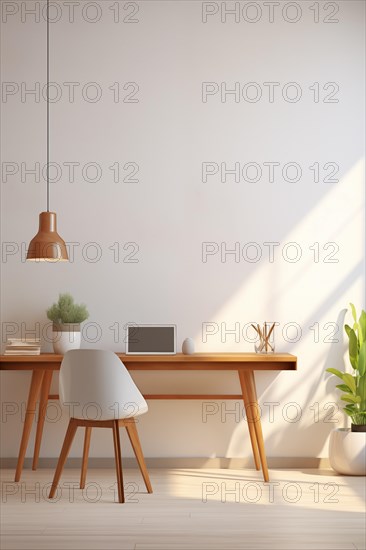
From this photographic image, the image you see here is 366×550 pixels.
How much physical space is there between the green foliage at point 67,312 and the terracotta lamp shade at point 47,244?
1.29 feet

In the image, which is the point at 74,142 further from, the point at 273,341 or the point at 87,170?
the point at 273,341

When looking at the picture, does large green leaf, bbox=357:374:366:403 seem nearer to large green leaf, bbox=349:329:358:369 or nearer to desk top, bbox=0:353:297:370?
large green leaf, bbox=349:329:358:369

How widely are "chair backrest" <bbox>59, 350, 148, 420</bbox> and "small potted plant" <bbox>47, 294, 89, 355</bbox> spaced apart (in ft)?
2.24

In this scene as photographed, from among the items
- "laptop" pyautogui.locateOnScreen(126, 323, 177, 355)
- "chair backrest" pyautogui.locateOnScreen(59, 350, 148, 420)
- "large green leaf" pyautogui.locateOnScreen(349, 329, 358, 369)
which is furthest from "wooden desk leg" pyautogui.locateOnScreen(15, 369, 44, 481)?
"large green leaf" pyautogui.locateOnScreen(349, 329, 358, 369)

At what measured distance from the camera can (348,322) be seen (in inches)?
201

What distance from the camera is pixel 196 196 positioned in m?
5.12

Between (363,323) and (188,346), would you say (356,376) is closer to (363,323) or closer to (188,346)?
(363,323)

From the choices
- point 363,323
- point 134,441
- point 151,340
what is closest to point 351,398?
point 363,323

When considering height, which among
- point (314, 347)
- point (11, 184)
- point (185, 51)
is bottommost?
point (314, 347)

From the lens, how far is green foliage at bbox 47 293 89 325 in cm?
482

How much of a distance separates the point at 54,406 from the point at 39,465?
0.37m

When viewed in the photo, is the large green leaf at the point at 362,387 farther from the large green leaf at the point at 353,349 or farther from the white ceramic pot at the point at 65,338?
the white ceramic pot at the point at 65,338

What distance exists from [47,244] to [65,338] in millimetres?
609

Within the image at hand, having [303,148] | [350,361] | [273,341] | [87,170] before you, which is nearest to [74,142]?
[87,170]
